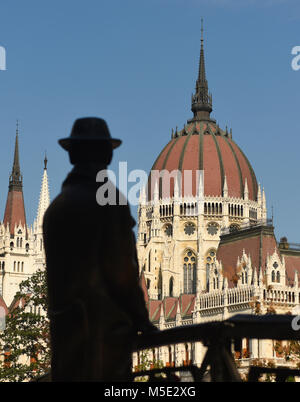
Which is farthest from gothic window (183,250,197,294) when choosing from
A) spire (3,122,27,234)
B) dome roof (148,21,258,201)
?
spire (3,122,27,234)

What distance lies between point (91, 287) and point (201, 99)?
142558 millimetres

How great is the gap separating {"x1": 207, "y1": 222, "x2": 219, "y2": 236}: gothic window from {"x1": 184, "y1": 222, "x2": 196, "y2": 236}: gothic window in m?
2.05

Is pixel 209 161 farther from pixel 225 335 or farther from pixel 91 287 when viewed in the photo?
pixel 91 287

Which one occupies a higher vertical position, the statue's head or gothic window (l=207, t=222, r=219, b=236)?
gothic window (l=207, t=222, r=219, b=236)

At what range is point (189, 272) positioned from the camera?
135375mm

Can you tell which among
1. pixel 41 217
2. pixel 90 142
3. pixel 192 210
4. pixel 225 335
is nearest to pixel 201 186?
pixel 192 210

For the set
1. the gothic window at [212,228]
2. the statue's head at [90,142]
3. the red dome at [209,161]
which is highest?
the red dome at [209,161]

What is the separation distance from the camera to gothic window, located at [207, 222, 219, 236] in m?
137

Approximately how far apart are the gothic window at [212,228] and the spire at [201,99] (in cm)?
1878

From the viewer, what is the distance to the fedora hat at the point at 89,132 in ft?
36.3

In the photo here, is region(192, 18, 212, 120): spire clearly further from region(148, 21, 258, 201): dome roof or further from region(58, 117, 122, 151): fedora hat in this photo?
region(58, 117, 122, 151): fedora hat

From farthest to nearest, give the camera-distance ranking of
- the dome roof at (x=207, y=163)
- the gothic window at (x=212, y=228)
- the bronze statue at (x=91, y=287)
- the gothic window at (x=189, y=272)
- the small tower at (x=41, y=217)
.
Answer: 1. the small tower at (x=41, y=217)
2. the dome roof at (x=207, y=163)
3. the gothic window at (x=212, y=228)
4. the gothic window at (x=189, y=272)
5. the bronze statue at (x=91, y=287)

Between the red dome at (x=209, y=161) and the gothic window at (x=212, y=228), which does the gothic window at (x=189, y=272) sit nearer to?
the gothic window at (x=212, y=228)

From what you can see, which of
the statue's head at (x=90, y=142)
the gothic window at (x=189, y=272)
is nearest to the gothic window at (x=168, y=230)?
the gothic window at (x=189, y=272)
